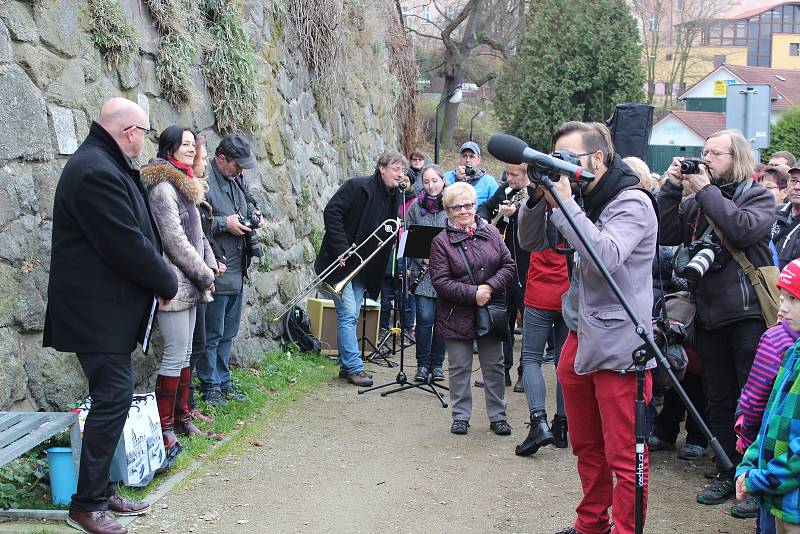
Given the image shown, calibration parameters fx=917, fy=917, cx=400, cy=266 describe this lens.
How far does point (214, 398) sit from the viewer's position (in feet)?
23.2

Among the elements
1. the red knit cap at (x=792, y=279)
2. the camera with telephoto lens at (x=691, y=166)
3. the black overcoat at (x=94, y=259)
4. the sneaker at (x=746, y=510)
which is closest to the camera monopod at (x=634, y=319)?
the red knit cap at (x=792, y=279)

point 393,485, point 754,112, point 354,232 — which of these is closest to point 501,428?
point 393,485

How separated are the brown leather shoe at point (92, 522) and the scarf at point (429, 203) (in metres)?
5.17

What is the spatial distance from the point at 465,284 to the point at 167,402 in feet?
7.49

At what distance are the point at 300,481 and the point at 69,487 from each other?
142cm

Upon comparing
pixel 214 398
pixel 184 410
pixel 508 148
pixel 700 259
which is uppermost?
pixel 508 148

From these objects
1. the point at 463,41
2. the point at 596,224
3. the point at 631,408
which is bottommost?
the point at 631,408

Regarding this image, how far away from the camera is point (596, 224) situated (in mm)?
4219

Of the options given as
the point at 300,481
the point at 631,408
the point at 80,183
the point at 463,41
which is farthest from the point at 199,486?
the point at 463,41

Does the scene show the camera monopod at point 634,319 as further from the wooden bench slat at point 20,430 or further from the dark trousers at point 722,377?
the wooden bench slat at point 20,430

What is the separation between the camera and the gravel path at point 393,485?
16.4ft

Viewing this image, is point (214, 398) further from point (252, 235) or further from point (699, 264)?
point (699, 264)

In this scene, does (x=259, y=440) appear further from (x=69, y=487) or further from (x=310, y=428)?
(x=69, y=487)

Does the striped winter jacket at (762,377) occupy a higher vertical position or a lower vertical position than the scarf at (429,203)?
lower
